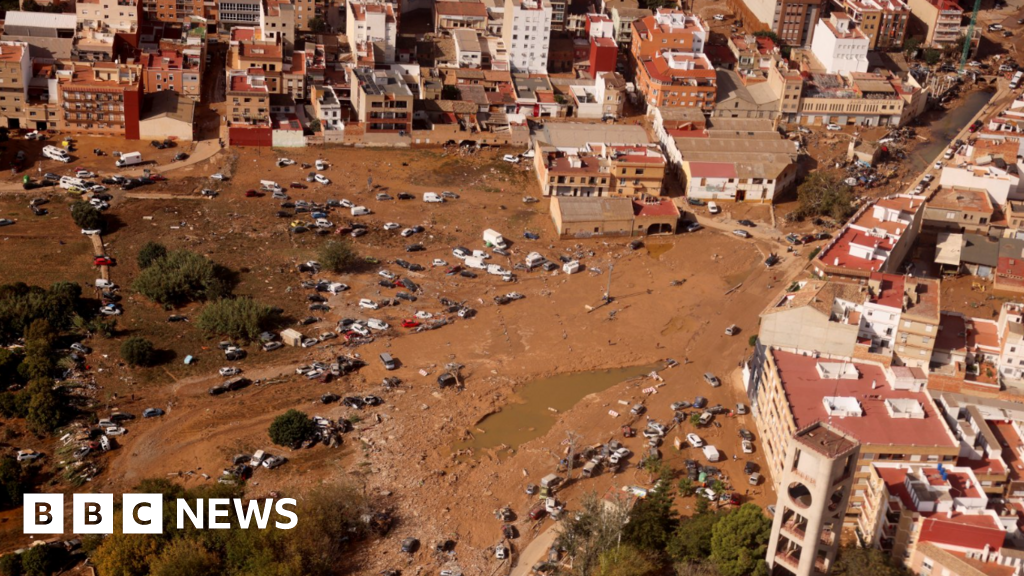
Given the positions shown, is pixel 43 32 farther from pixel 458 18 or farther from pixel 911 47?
pixel 911 47

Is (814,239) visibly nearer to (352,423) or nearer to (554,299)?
(554,299)

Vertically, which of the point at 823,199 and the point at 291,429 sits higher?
→ the point at 823,199

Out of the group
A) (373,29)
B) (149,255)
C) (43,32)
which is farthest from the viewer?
(373,29)

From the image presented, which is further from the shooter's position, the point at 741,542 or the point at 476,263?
the point at 476,263

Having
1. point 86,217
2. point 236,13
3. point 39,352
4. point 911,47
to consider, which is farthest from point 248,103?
point 911,47

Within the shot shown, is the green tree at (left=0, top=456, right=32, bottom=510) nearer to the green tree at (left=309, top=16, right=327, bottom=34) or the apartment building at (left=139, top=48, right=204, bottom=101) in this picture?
the apartment building at (left=139, top=48, right=204, bottom=101)

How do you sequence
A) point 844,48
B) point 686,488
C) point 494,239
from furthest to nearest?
point 844,48 → point 494,239 → point 686,488

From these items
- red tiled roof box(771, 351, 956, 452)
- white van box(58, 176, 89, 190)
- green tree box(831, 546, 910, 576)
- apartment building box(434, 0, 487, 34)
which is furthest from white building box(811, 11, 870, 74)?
green tree box(831, 546, 910, 576)
